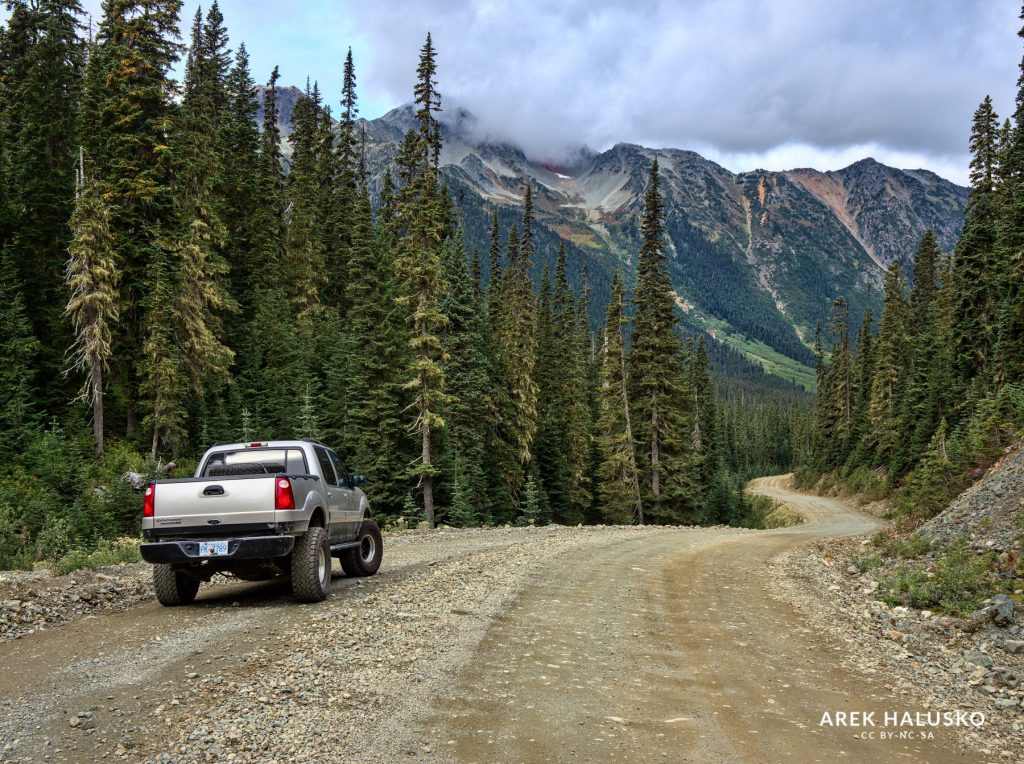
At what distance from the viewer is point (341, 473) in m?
11.5

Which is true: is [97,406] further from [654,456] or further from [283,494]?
[654,456]

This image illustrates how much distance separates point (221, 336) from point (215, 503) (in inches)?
1239

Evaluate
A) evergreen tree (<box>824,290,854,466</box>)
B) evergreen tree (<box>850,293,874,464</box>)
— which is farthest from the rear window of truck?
evergreen tree (<box>824,290,854,466</box>)

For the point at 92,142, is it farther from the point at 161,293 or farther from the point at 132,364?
the point at 132,364

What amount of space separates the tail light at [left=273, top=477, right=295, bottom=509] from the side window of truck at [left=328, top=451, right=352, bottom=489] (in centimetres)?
239

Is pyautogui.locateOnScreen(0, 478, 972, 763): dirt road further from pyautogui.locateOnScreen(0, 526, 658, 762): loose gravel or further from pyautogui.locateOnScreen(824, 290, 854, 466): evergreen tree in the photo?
pyautogui.locateOnScreen(824, 290, 854, 466): evergreen tree

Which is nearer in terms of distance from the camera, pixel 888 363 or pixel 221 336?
pixel 221 336

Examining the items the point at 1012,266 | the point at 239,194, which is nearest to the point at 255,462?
the point at 1012,266

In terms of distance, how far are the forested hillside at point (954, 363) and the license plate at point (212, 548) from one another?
17847 mm

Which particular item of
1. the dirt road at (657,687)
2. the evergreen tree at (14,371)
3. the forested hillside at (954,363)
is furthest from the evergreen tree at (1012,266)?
the evergreen tree at (14,371)

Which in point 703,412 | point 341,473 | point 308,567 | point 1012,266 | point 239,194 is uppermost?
point 239,194

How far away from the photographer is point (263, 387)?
3741 cm

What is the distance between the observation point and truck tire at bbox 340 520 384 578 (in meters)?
11.6

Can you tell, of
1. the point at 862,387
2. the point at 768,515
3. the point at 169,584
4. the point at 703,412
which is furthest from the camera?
the point at 862,387
